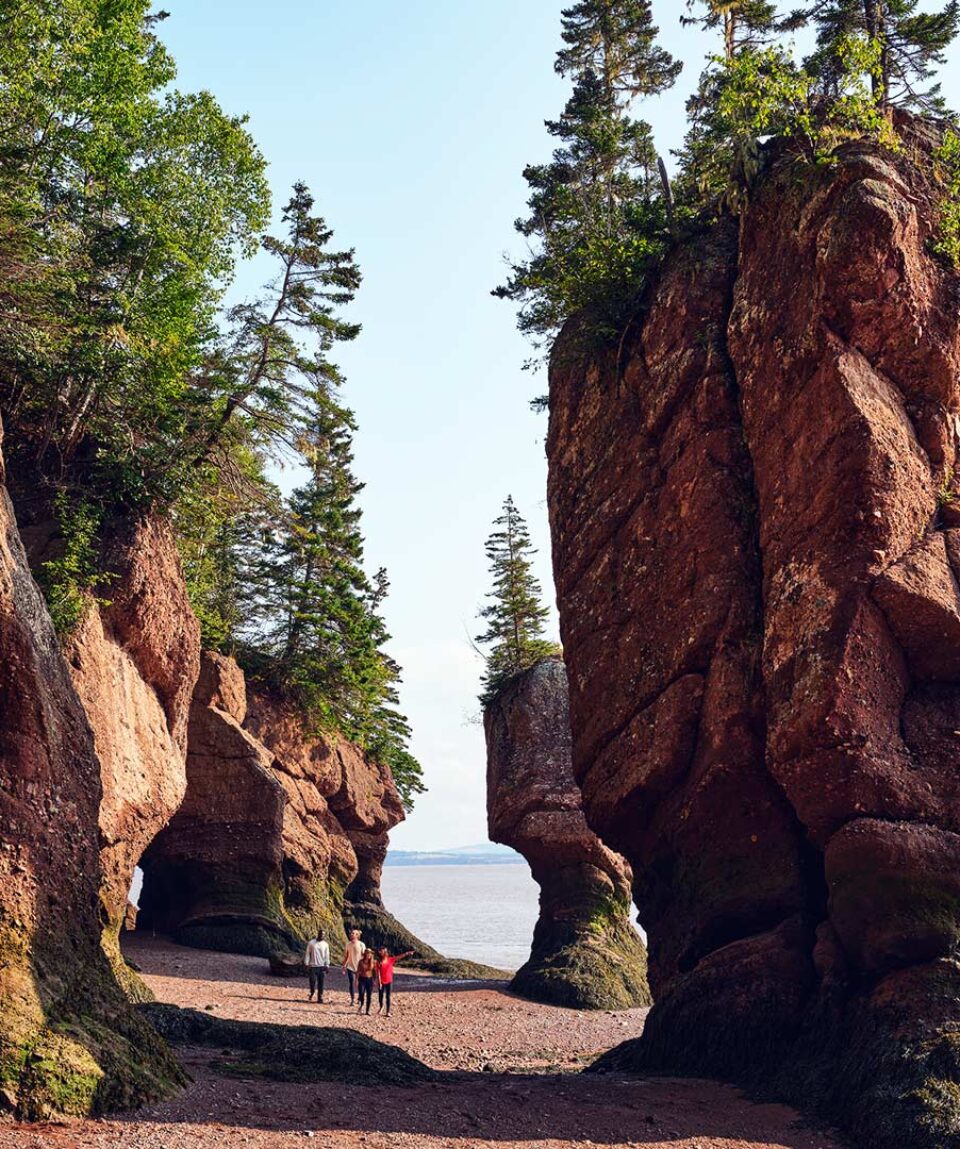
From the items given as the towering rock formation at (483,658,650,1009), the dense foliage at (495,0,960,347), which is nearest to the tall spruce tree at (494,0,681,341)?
the dense foliage at (495,0,960,347)

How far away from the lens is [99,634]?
20938 mm

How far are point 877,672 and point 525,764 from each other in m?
23.0

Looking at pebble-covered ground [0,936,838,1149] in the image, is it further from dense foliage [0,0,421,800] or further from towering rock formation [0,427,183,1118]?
dense foliage [0,0,421,800]

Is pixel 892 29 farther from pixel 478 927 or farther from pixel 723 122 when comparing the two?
pixel 478 927

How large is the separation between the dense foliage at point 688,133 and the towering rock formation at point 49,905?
15181mm

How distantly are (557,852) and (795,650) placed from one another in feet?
72.3

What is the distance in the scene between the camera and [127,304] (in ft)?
73.5

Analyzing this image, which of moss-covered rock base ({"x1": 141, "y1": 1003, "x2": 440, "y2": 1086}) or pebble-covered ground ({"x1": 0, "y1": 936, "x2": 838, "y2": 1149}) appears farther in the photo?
moss-covered rock base ({"x1": 141, "y1": 1003, "x2": 440, "y2": 1086})

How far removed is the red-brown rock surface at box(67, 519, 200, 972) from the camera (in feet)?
66.8

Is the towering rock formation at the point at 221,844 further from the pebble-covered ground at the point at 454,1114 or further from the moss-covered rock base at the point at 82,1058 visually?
the moss-covered rock base at the point at 82,1058

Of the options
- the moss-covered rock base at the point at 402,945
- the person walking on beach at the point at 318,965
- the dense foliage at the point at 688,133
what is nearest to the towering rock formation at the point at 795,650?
the dense foliage at the point at 688,133

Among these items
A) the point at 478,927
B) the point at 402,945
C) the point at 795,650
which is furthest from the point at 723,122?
the point at 478,927

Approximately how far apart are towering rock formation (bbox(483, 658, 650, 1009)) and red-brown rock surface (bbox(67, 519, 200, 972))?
15284 millimetres

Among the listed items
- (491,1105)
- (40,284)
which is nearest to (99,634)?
(40,284)
